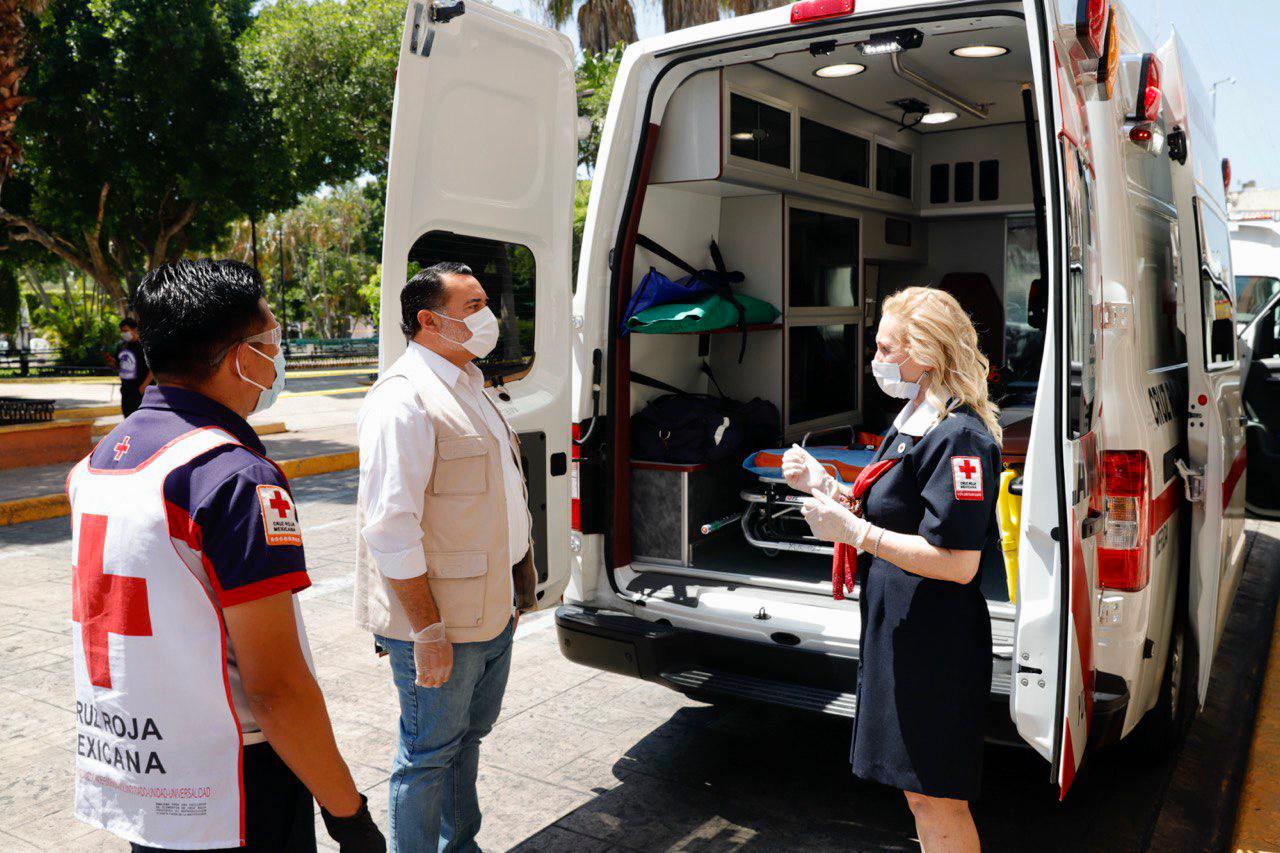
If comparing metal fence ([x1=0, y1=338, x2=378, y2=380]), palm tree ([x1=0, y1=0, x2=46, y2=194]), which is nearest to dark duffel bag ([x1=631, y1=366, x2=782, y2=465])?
palm tree ([x1=0, y1=0, x2=46, y2=194])

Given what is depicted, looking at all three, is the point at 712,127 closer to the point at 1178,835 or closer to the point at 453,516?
the point at 453,516

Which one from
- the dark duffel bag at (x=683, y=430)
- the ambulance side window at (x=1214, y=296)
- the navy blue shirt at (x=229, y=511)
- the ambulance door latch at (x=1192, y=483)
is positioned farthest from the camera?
the dark duffel bag at (x=683, y=430)

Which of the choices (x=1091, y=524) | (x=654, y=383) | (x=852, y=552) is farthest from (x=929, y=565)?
(x=654, y=383)

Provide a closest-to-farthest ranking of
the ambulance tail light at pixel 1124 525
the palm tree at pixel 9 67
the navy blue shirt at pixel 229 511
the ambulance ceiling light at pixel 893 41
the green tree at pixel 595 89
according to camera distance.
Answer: the navy blue shirt at pixel 229 511 → the ambulance tail light at pixel 1124 525 → the ambulance ceiling light at pixel 893 41 → the palm tree at pixel 9 67 → the green tree at pixel 595 89

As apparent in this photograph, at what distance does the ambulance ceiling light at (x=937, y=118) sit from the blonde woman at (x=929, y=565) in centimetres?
449

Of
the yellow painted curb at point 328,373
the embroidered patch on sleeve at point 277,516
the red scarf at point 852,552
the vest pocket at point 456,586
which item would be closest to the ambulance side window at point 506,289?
the vest pocket at point 456,586

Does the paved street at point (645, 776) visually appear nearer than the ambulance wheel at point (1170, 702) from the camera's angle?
Yes

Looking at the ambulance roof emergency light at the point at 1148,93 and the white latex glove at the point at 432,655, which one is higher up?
the ambulance roof emergency light at the point at 1148,93

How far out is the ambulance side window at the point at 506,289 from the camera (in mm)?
3512

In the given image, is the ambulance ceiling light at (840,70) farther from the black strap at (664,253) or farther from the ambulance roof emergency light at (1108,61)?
the ambulance roof emergency light at (1108,61)

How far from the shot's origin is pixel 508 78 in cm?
351

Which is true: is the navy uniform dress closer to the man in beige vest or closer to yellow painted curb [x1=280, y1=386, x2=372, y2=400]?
the man in beige vest

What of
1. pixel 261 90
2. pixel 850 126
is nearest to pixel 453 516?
pixel 850 126

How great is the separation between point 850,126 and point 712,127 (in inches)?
84.2
